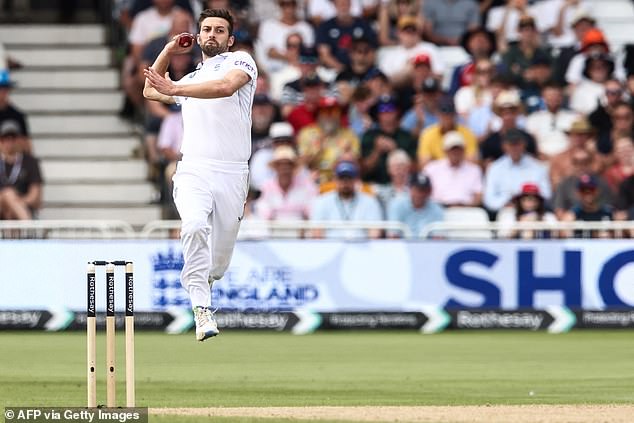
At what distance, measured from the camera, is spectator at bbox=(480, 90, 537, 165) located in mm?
19812

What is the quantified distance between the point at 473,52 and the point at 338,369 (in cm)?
840

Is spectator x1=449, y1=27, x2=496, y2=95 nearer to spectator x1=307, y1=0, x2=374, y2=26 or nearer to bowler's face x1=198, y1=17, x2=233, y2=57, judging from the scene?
spectator x1=307, y1=0, x2=374, y2=26

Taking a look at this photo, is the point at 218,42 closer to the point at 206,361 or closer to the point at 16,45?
the point at 206,361

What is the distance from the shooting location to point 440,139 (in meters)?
19.9

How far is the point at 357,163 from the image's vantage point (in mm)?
19453

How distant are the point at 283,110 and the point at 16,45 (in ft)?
14.7

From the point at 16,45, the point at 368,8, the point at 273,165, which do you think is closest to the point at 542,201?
the point at 273,165

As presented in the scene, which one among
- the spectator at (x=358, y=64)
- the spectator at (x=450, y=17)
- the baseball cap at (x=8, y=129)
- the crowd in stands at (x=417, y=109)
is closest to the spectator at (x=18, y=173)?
the baseball cap at (x=8, y=129)

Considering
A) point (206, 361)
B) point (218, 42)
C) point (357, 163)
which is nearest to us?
point (218, 42)

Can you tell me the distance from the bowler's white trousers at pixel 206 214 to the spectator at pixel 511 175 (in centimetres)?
854

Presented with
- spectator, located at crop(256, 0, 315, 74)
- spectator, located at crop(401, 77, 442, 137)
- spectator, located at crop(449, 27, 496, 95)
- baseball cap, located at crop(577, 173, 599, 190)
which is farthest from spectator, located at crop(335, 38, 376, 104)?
baseball cap, located at crop(577, 173, 599, 190)

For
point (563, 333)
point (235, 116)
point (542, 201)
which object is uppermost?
point (235, 116)

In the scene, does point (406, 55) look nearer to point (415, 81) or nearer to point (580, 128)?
point (415, 81)

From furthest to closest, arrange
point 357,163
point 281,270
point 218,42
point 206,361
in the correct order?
point 357,163 < point 281,270 < point 206,361 < point 218,42
